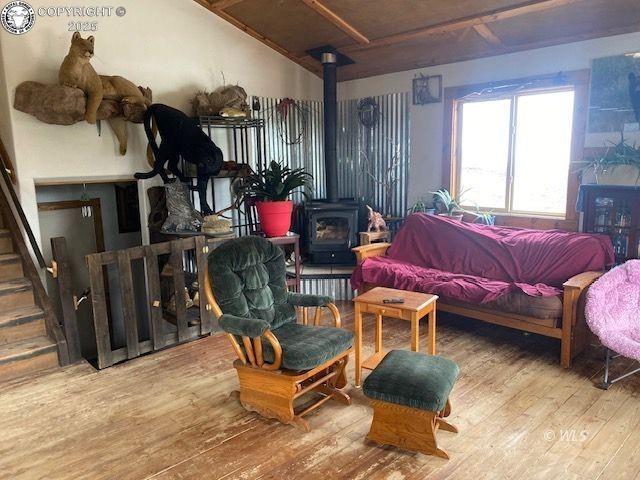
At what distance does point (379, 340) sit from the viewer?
333 centimetres

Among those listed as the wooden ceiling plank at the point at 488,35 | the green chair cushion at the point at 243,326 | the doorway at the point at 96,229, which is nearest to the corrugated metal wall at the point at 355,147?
the wooden ceiling plank at the point at 488,35

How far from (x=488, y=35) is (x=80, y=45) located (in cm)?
343

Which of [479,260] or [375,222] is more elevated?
[375,222]

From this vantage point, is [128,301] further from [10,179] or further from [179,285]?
[10,179]

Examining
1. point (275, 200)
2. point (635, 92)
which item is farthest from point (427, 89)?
point (275, 200)

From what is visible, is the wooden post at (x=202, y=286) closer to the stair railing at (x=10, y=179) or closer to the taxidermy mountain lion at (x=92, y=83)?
the stair railing at (x=10, y=179)

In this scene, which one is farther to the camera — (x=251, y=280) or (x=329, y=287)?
(x=329, y=287)

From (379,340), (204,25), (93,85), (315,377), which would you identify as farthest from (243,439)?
(204,25)

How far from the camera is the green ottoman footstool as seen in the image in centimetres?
230

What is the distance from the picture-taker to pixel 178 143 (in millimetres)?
4438

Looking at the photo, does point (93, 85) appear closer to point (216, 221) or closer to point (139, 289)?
point (216, 221)

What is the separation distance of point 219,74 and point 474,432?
424cm

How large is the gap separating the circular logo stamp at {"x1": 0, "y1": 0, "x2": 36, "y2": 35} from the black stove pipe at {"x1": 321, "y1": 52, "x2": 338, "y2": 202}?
2727mm

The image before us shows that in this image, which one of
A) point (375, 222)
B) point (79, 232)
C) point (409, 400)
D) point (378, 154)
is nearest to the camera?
point (409, 400)
